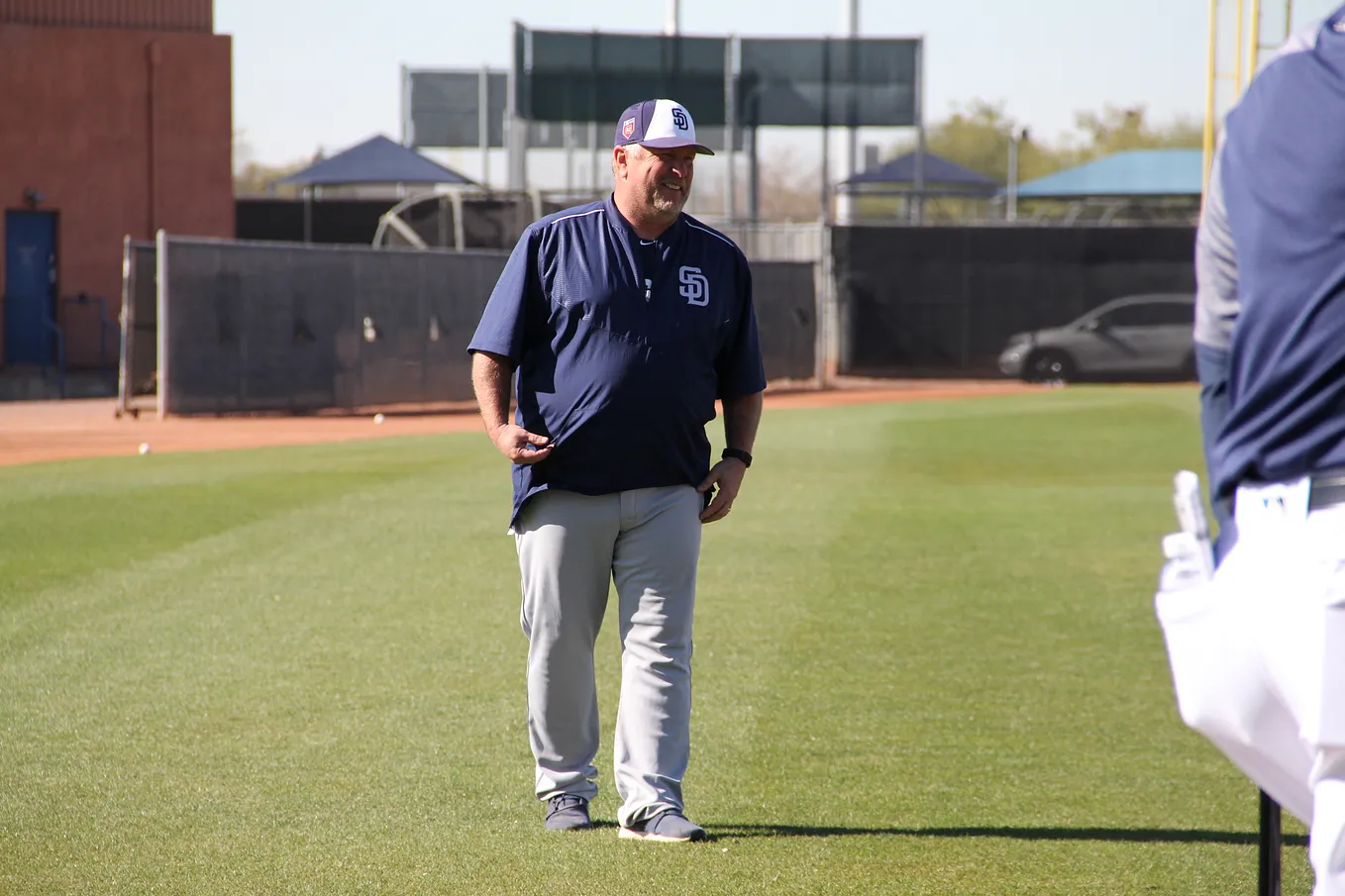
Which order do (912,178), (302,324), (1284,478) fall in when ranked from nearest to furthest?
1. (1284,478)
2. (302,324)
3. (912,178)

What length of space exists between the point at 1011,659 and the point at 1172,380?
27.3 metres

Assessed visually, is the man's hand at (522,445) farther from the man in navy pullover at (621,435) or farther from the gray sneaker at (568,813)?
the gray sneaker at (568,813)

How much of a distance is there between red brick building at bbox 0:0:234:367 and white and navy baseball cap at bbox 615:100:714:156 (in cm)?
2543

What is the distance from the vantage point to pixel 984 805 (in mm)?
5297

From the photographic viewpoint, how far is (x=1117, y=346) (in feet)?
109

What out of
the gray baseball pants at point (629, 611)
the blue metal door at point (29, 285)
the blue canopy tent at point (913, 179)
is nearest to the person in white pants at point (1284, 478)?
the gray baseball pants at point (629, 611)

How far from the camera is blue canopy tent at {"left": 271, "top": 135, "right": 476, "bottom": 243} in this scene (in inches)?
1446

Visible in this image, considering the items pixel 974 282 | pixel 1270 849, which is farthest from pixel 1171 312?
pixel 1270 849

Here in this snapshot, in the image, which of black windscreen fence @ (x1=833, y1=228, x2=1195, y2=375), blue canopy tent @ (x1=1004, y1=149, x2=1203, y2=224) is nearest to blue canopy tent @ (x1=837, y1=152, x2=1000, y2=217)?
black windscreen fence @ (x1=833, y1=228, x2=1195, y2=375)

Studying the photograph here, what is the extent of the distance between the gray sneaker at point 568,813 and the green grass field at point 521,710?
0.05m

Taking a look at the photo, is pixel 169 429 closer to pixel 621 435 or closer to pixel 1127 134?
pixel 621 435

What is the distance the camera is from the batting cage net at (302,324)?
816 inches

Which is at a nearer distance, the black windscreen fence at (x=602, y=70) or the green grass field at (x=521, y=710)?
the green grass field at (x=521, y=710)

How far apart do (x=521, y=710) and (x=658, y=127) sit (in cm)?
281
